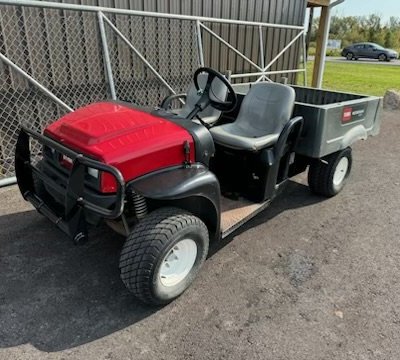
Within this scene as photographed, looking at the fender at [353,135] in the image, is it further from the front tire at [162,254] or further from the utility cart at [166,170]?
the front tire at [162,254]

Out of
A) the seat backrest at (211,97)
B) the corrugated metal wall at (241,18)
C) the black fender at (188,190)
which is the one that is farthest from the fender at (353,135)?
the corrugated metal wall at (241,18)

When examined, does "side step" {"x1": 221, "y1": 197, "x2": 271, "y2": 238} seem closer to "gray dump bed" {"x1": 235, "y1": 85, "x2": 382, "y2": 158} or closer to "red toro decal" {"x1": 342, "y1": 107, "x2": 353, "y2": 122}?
"gray dump bed" {"x1": 235, "y1": 85, "x2": 382, "y2": 158}

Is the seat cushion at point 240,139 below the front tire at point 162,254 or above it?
above

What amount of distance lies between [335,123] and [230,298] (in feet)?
6.60

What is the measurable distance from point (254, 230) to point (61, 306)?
1.76m

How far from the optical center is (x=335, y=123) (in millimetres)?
3514

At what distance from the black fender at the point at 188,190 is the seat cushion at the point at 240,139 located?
1.75ft

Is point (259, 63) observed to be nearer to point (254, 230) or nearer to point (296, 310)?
point (254, 230)

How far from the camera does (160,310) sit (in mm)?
2393

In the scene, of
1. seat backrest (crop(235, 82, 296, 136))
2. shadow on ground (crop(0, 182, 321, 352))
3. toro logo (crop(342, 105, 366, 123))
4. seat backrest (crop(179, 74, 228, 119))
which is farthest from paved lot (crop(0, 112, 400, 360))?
seat backrest (crop(179, 74, 228, 119))

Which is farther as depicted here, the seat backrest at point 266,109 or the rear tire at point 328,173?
the rear tire at point 328,173

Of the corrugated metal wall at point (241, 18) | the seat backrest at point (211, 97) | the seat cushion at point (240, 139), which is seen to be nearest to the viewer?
the seat cushion at point (240, 139)

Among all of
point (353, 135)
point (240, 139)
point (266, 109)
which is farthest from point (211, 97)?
point (353, 135)

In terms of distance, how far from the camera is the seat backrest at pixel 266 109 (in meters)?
3.33
